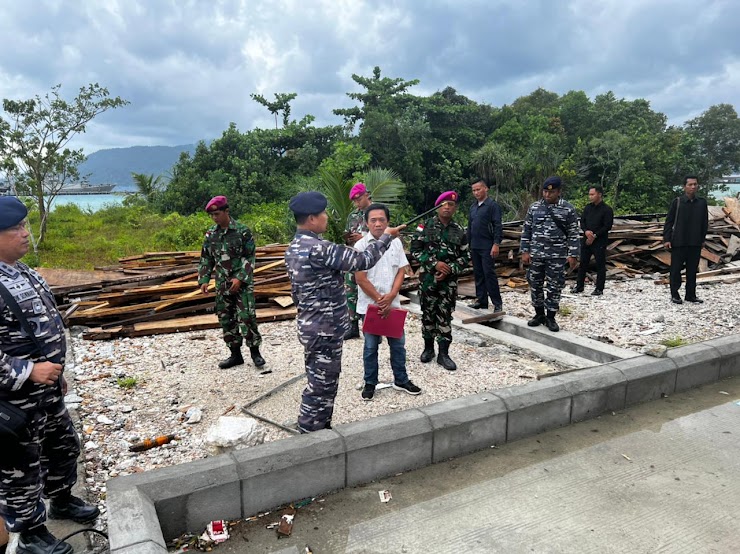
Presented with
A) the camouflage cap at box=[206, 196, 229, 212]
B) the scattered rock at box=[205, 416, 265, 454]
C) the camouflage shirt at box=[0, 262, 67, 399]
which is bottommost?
the scattered rock at box=[205, 416, 265, 454]

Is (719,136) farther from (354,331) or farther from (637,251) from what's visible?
(354,331)

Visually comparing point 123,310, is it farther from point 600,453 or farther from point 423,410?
point 600,453

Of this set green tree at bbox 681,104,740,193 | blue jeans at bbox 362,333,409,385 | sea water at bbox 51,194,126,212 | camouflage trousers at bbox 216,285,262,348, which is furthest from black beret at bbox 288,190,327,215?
green tree at bbox 681,104,740,193

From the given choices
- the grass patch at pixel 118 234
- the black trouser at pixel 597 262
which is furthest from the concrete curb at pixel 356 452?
the grass patch at pixel 118 234

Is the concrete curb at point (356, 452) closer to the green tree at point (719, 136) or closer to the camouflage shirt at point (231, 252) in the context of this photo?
the camouflage shirt at point (231, 252)

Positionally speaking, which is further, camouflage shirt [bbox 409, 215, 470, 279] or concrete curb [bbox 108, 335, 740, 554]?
camouflage shirt [bbox 409, 215, 470, 279]

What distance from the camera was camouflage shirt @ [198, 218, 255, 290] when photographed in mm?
4992

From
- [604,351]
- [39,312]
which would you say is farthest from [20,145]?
[604,351]

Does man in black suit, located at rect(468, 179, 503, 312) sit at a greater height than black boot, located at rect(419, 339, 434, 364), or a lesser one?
greater

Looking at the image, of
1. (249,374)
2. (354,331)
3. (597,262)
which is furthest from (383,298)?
(597,262)

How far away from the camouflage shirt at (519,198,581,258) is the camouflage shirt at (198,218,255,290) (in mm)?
3370

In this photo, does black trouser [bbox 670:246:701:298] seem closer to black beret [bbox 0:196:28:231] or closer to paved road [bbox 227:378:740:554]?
paved road [bbox 227:378:740:554]

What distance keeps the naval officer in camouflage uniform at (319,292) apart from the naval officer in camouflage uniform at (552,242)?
337cm

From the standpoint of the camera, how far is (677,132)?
33.1 metres
